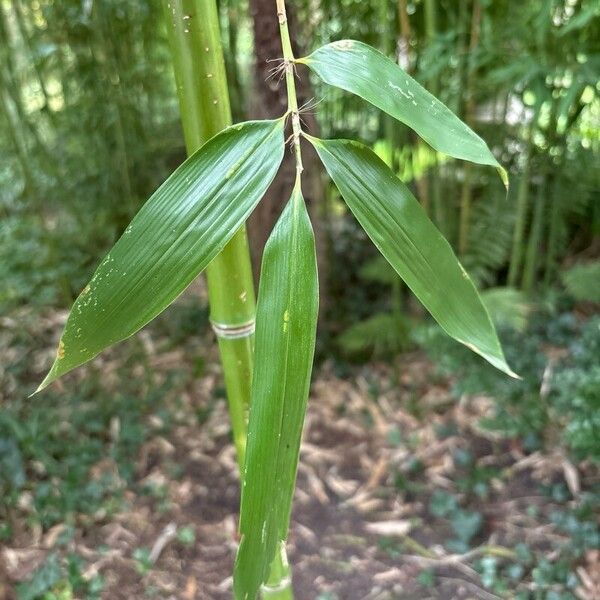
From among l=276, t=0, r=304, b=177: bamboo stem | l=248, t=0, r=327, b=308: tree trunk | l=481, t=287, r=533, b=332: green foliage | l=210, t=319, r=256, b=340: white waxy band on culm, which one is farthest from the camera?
l=481, t=287, r=533, b=332: green foliage

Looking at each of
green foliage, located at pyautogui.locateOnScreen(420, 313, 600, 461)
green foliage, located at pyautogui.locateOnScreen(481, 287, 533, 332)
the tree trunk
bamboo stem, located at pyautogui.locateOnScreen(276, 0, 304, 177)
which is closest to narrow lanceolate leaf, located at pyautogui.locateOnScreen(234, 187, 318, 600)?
bamboo stem, located at pyautogui.locateOnScreen(276, 0, 304, 177)

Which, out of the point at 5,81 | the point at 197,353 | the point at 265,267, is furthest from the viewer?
the point at 197,353

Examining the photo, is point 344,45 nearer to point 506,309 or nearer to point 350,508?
point 506,309

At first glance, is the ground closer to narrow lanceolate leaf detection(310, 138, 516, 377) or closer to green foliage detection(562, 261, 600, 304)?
green foliage detection(562, 261, 600, 304)

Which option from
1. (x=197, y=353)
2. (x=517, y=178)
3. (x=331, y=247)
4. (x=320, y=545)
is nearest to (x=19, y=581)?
(x=320, y=545)

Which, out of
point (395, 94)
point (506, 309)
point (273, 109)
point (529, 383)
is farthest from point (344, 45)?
point (529, 383)

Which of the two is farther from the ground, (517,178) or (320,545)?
(517,178)

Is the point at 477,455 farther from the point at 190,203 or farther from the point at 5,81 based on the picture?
the point at 5,81
